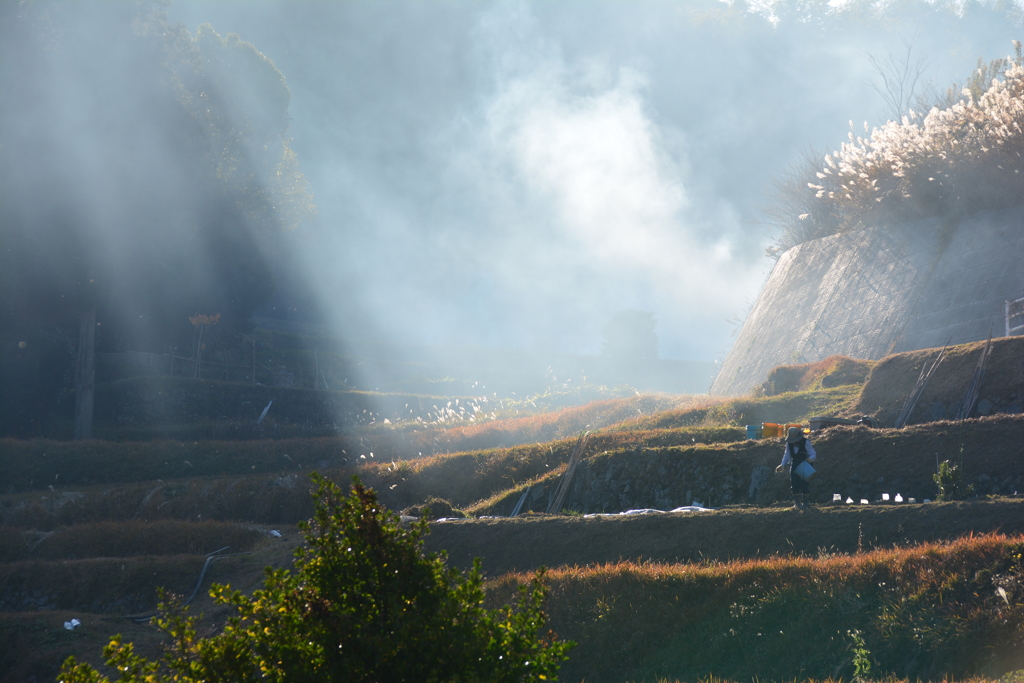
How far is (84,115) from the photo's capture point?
27.2 metres

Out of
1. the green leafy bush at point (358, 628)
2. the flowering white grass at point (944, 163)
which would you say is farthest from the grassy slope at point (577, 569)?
the flowering white grass at point (944, 163)

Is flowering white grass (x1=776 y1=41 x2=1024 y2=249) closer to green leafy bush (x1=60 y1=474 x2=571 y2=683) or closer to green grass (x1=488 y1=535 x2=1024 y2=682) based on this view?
green grass (x1=488 y1=535 x2=1024 y2=682)

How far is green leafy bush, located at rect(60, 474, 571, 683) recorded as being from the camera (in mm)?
3553

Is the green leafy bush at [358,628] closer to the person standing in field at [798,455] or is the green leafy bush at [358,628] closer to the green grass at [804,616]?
the green grass at [804,616]

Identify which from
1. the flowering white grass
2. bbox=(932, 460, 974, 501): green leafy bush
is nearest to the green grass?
bbox=(932, 460, 974, 501): green leafy bush

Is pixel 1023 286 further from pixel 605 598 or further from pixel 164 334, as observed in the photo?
pixel 164 334

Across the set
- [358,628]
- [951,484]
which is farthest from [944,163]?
[358,628]

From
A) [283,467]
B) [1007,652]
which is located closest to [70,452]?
[283,467]

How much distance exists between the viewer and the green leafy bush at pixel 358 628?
11.7ft

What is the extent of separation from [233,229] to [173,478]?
1849cm

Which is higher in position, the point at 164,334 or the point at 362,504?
the point at 164,334

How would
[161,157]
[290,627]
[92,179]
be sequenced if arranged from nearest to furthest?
[290,627] < [92,179] < [161,157]

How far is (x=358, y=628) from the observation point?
3.55 meters

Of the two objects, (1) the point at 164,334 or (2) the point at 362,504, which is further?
(1) the point at 164,334
